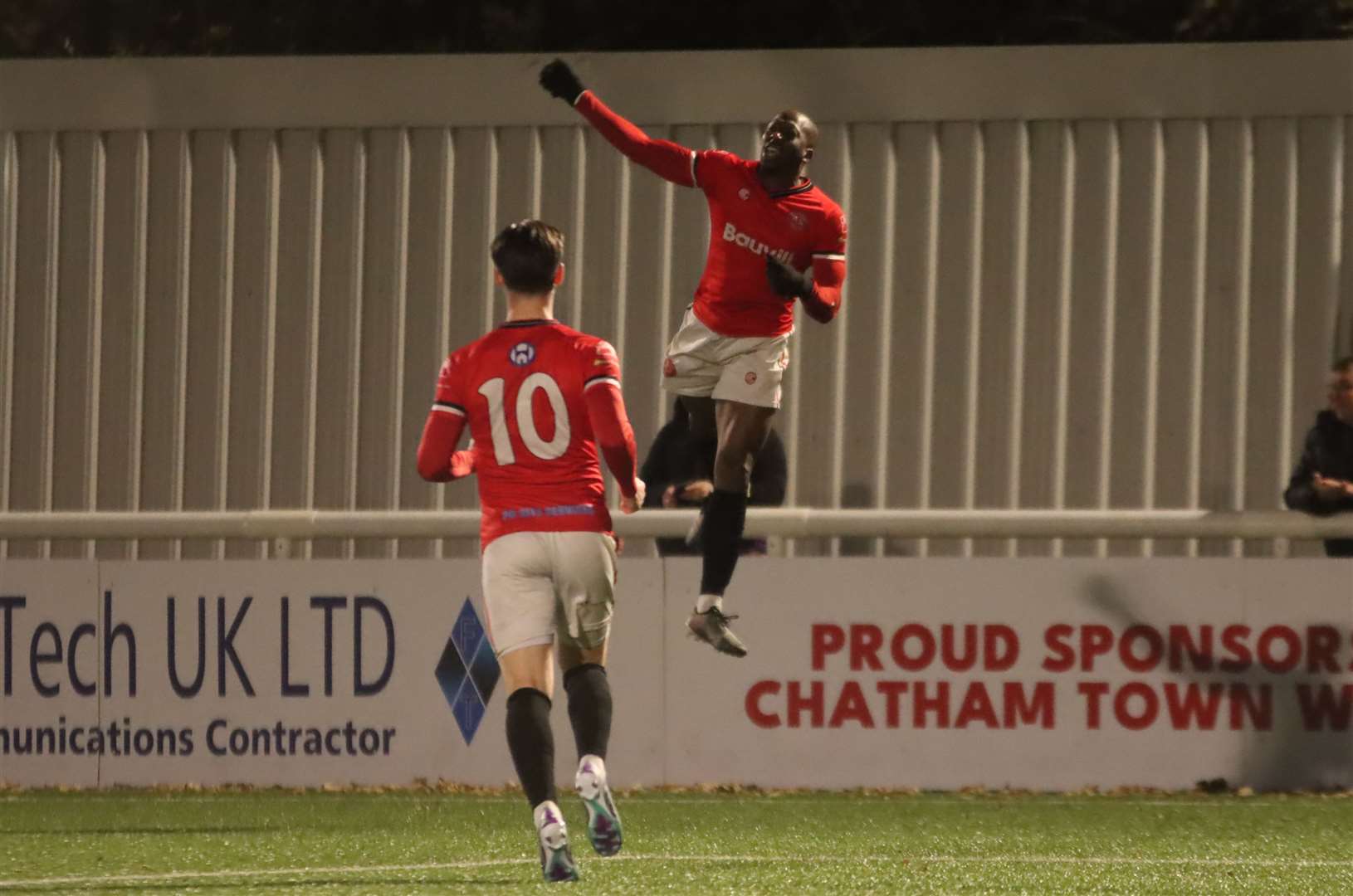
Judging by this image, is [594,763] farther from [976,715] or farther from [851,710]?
[976,715]

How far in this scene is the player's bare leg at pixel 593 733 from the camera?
19.0ft

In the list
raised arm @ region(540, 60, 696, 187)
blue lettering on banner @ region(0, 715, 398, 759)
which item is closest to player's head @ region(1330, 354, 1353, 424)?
raised arm @ region(540, 60, 696, 187)

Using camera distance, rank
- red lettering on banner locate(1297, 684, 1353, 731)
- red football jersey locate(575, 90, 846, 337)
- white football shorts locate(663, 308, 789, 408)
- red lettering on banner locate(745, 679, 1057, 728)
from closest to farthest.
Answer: red football jersey locate(575, 90, 846, 337) → white football shorts locate(663, 308, 789, 408) → red lettering on banner locate(1297, 684, 1353, 731) → red lettering on banner locate(745, 679, 1057, 728)

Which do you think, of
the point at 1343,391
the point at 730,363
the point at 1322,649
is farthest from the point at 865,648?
the point at 730,363

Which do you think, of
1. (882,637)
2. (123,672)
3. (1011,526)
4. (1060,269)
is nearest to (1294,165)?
(1060,269)

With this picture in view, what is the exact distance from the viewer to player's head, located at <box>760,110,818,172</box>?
6.90 metres

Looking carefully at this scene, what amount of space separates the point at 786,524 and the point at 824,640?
0.55 m

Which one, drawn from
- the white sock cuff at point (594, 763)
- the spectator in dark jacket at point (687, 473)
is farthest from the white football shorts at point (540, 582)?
the spectator in dark jacket at point (687, 473)

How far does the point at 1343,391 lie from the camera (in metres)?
9.50

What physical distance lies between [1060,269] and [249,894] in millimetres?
5998

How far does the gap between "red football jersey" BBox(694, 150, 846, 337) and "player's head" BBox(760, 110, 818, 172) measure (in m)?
0.10

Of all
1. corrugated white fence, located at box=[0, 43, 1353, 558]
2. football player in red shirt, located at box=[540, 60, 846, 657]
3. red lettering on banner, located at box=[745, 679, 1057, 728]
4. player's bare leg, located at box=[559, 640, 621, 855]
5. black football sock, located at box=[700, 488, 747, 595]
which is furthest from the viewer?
corrugated white fence, located at box=[0, 43, 1353, 558]

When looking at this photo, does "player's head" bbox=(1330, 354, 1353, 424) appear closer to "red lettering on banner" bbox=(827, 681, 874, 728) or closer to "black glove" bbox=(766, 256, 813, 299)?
"red lettering on banner" bbox=(827, 681, 874, 728)

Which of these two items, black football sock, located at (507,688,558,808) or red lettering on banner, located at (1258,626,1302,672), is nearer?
black football sock, located at (507,688,558,808)
